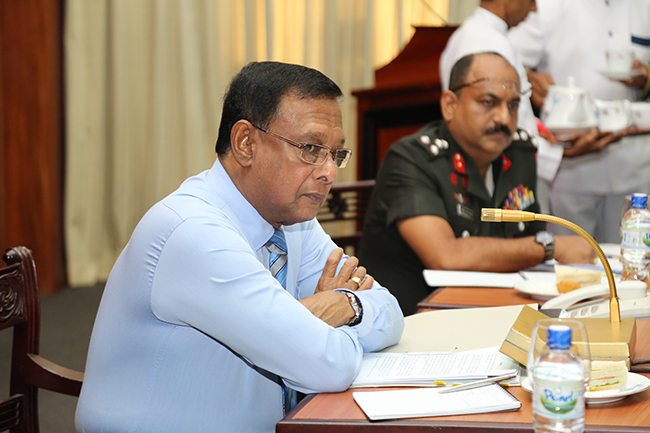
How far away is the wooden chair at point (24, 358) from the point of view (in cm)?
131

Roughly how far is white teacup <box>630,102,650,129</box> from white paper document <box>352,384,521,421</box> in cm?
233

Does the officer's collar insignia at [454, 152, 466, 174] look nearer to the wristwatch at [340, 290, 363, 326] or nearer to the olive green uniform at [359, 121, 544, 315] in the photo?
the olive green uniform at [359, 121, 544, 315]

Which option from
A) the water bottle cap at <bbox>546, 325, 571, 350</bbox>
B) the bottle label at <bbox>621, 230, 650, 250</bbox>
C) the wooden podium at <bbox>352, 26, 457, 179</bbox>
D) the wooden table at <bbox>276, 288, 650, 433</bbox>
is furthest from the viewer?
the wooden podium at <bbox>352, 26, 457, 179</bbox>

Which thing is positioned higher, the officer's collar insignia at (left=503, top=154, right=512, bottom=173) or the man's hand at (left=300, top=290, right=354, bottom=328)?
the man's hand at (left=300, top=290, right=354, bottom=328)

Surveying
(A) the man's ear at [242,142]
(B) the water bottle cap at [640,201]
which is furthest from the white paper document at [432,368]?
(B) the water bottle cap at [640,201]

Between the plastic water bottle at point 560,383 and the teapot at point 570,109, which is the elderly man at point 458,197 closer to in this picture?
the teapot at point 570,109

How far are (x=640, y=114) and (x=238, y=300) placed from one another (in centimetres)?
249

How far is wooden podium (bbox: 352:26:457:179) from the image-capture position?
379cm

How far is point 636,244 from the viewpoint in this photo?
174cm

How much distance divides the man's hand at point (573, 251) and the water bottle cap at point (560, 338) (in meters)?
1.52

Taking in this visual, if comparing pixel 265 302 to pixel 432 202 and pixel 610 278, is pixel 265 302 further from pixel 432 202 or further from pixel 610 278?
pixel 432 202

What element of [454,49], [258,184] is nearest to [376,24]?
[454,49]

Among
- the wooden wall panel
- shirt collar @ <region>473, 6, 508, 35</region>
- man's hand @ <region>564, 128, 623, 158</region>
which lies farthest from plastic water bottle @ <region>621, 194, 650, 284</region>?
the wooden wall panel

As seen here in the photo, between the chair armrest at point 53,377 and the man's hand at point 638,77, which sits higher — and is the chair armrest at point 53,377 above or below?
below
